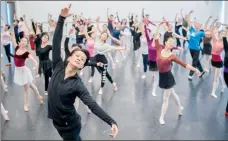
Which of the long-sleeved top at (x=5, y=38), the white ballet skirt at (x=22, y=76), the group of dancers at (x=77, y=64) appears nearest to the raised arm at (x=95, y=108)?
the group of dancers at (x=77, y=64)

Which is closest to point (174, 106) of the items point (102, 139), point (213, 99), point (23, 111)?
point (213, 99)

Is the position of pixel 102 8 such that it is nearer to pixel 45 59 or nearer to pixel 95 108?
pixel 45 59

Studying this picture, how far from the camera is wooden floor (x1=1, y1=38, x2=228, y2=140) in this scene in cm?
447

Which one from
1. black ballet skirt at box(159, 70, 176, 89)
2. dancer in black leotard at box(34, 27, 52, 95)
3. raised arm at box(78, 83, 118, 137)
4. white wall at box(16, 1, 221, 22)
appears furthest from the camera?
white wall at box(16, 1, 221, 22)

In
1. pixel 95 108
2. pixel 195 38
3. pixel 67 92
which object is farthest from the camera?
pixel 195 38

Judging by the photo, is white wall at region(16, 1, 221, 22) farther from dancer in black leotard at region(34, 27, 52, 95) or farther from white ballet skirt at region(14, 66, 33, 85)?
white ballet skirt at region(14, 66, 33, 85)

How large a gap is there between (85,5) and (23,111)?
1407 centimetres

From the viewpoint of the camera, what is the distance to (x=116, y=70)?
8922 millimetres

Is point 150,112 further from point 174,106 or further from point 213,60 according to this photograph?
point 213,60

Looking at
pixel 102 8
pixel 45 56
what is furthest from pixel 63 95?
pixel 102 8

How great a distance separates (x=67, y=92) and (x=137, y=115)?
3.08 metres

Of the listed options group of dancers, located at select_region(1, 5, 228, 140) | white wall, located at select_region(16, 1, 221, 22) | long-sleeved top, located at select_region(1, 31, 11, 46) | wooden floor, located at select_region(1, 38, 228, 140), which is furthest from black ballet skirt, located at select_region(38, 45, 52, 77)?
white wall, located at select_region(16, 1, 221, 22)

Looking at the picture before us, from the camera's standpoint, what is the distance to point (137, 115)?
17.4 feet

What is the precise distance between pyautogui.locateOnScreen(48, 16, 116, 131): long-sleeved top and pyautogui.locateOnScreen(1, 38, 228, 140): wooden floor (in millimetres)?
1838
